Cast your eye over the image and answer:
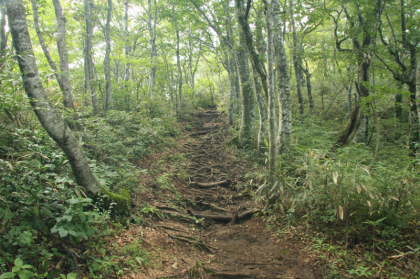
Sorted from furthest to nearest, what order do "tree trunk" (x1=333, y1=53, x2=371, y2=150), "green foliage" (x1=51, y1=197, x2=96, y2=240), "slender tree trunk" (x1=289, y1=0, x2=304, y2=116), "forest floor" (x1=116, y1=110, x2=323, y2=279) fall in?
"slender tree trunk" (x1=289, y1=0, x2=304, y2=116), "tree trunk" (x1=333, y1=53, x2=371, y2=150), "forest floor" (x1=116, y1=110, x2=323, y2=279), "green foliage" (x1=51, y1=197, x2=96, y2=240)

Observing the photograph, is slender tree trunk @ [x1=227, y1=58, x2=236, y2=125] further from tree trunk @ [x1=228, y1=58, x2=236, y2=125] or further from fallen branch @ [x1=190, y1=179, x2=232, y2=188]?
fallen branch @ [x1=190, y1=179, x2=232, y2=188]

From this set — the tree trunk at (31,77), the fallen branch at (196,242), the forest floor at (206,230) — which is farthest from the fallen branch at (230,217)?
the tree trunk at (31,77)

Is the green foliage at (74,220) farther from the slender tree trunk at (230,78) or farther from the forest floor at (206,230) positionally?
the slender tree trunk at (230,78)

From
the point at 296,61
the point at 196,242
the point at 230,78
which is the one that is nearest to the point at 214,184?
the point at 196,242

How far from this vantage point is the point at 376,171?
15.0 ft

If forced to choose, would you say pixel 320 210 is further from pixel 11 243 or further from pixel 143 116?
pixel 143 116

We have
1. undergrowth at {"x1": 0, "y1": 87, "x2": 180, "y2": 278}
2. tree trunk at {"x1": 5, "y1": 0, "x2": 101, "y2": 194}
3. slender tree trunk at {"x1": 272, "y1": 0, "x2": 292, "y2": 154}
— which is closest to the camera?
undergrowth at {"x1": 0, "y1": 87, "x2": 180, "y2": 278}

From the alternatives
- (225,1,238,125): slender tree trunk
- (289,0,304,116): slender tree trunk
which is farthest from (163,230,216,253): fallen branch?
(289,0,304,116): slender tree trunk

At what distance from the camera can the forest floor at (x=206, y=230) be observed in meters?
3.61

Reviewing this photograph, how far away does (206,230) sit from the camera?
5.26 meters

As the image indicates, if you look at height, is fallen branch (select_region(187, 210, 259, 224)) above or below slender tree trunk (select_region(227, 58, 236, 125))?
below

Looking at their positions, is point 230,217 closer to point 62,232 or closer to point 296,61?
point 62,232

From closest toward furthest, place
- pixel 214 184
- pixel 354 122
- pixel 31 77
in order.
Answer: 1. pixel 31 77
2. pixel 354 122
3. pixel 214 184

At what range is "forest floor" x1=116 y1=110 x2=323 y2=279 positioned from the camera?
3.61 metres
